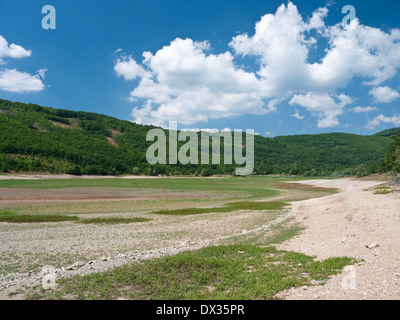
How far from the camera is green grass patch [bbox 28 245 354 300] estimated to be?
31.0ft

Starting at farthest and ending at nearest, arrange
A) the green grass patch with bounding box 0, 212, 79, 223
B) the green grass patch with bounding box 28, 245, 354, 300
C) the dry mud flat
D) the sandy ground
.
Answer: the green grass patch with bounding box 0, 212, 79, 223, the green grass patch with bounding box 28, 245, 354, 300, the sandy ground, the dry mud flat

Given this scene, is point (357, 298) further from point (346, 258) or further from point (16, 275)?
point (16, 275)

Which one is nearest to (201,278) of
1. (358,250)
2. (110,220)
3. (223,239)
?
(358,250)

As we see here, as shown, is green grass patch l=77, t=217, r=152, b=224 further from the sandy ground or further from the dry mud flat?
the dry mud flat

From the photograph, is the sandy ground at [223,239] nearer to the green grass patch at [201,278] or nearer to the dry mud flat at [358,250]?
the dry mud flat at [358,250]

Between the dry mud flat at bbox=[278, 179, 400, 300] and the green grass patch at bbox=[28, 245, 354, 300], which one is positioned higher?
the dry mud flat at bbox=[278, 179, 400, 300]

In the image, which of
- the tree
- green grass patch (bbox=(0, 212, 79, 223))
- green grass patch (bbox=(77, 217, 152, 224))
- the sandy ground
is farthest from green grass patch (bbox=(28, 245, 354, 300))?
the tree

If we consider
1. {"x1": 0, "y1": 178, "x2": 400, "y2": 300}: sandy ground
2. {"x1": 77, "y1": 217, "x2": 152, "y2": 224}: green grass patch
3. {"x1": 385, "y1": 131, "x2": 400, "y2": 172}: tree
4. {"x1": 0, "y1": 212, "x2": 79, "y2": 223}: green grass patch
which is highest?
{"x1": 385, "y1": 131, "x2": 400, "y2": 172}: tree

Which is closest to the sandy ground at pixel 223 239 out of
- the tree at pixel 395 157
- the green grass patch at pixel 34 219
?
the green grass patch at pixel 34 219

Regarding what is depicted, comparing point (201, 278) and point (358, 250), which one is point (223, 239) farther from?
point (201, 278)

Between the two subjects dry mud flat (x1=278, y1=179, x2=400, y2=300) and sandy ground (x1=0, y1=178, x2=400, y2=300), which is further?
sandy ground (x1=0, y1=178, x2=400, y2=300)
